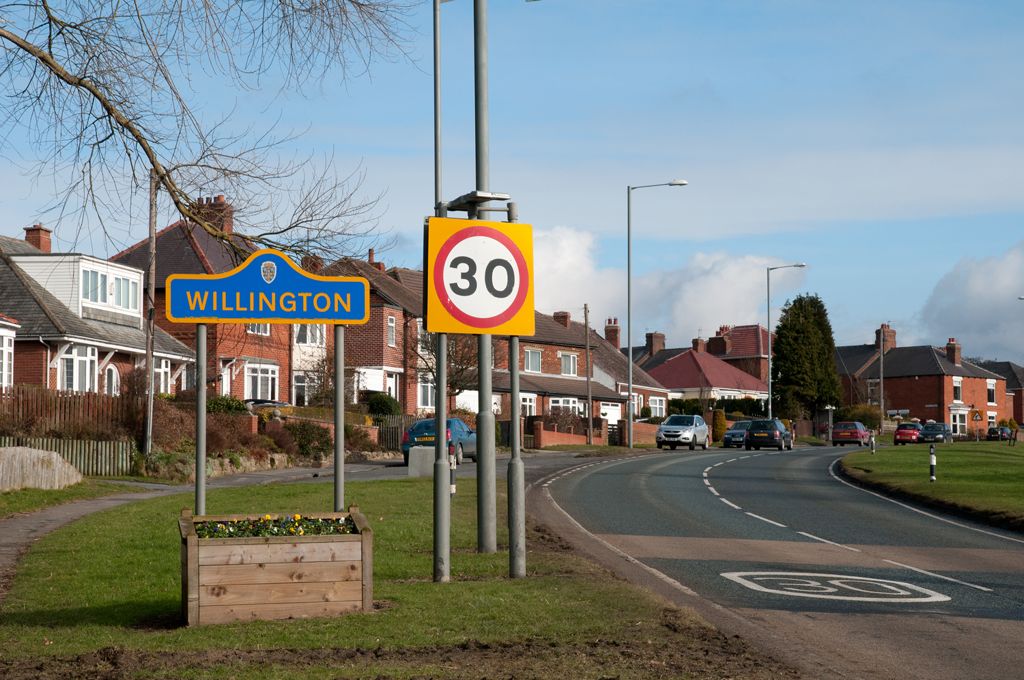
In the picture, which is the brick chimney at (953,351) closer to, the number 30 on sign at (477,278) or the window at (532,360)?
the window at (532,360)

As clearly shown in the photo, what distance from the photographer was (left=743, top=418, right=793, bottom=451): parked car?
61094 millimetres

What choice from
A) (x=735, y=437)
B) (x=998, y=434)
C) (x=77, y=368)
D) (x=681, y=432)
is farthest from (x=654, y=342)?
(x=77, y=368)

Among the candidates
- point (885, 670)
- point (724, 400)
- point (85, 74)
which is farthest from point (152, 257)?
point (724, 400)

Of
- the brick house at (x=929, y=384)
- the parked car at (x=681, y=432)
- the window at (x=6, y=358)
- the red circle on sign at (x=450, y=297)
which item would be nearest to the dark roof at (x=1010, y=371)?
the brick house at (x=929, y=384)

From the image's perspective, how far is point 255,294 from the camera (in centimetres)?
1084

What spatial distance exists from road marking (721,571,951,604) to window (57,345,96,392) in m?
33.1

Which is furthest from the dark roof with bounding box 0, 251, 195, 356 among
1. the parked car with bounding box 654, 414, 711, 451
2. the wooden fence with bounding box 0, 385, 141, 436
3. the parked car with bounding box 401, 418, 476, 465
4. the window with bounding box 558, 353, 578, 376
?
the window with bounding box 558, 353, 578, 376

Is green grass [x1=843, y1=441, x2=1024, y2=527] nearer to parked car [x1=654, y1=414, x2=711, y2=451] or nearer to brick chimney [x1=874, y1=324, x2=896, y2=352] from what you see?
parked car [x1=654, y1=414, x2=711, y2=451]

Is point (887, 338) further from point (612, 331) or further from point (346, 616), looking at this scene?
point (346, 616)

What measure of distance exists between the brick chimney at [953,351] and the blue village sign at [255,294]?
11066cm

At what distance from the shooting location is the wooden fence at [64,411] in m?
30.5

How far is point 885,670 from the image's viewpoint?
27.1ft

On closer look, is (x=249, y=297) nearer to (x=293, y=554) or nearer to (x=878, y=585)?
(x=293, y=554)

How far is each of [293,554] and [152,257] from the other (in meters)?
17.4
